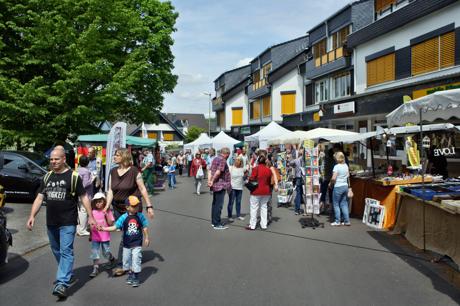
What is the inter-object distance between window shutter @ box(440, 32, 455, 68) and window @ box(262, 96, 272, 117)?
2434 cm

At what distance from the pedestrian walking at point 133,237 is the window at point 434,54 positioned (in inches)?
568

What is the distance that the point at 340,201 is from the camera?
9617mm

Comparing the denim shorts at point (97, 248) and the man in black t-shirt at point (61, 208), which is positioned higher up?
the man in black t-shirt at point (61, 208)

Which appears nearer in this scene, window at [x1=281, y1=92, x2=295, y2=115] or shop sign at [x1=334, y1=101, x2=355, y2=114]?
shop sign at [x1=334, y1=101, x2=355, y2=114]

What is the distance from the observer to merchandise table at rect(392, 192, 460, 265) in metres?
6.05

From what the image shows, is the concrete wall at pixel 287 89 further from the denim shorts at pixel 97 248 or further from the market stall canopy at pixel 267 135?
the denim shorts at pixel 97 248

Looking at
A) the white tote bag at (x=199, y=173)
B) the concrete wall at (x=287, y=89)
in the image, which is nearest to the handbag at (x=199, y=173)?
the white tote bag at (x=199, y=173)

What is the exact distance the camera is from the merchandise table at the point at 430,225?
19.8 feet

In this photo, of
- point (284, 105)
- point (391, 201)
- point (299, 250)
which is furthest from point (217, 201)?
point (284, 105)

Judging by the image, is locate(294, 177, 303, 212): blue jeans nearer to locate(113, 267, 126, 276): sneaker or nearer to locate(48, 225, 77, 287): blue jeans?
locate(113, 267, 126, 276): sneaker

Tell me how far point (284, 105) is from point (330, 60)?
9.92 meters

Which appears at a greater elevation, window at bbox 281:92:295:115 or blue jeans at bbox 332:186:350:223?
window at bbox 281:92:295:115

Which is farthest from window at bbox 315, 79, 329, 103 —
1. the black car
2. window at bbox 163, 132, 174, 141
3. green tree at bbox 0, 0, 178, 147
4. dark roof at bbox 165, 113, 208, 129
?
dark roof at bbox 165, 113, 208, 129

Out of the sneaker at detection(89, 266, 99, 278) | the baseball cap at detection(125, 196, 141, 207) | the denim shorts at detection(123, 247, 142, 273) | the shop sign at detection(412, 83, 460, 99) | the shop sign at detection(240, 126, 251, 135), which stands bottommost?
the sneaker at detection(89, 266, 99, 278)
